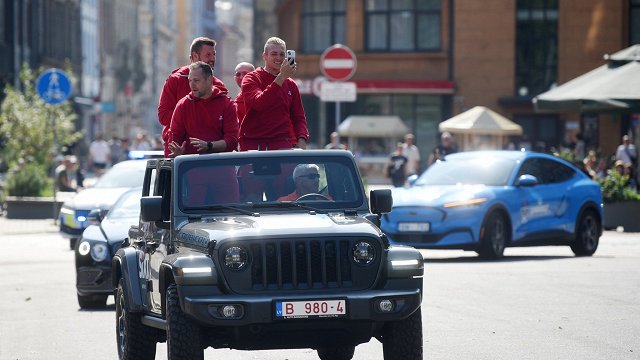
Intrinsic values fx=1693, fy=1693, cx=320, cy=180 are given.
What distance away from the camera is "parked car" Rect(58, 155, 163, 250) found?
25.0 metres

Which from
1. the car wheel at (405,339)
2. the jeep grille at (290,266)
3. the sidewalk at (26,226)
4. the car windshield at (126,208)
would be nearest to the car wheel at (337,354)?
the car wheel at (405,339)

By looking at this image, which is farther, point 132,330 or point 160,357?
point 160,357

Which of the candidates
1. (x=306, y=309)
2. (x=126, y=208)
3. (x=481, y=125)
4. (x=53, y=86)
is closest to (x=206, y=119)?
(x=306, y=309)

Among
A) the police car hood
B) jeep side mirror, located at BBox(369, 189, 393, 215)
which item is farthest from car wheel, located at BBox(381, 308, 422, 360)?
jeep side mirror, located at BBox(369, 189, 393, 215)

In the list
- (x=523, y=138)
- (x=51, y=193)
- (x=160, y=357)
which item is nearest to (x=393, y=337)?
(x=160, y=357)

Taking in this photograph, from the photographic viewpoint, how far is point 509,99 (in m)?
62.3

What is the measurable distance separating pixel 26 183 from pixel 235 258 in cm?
2689

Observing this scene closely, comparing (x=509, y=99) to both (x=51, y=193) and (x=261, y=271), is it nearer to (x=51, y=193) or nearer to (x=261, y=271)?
(x=51, y=193)

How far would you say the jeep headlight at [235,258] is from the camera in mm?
9258

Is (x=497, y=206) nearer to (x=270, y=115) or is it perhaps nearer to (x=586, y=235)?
(x=586, y=235)

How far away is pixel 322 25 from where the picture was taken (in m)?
66.6

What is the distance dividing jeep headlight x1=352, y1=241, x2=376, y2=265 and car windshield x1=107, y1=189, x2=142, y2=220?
24.4 feet

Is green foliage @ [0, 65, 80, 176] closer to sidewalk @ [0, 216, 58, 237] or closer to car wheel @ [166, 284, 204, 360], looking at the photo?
sidewalk @ [0, 216, 58, 237]

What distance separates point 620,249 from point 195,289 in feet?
53.9
